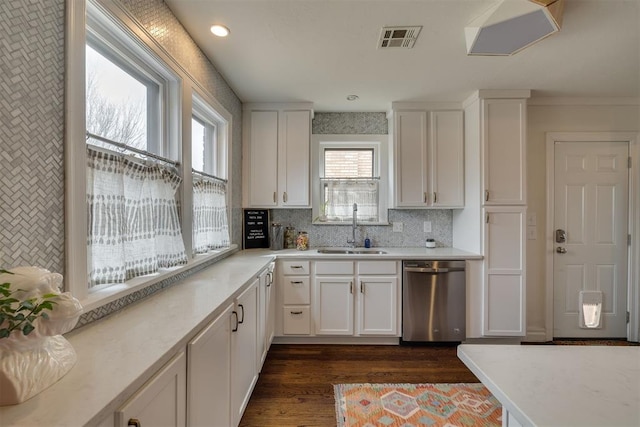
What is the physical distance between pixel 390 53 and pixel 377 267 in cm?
182

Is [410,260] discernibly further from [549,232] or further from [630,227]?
[630,227]

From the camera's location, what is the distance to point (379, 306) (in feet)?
9.04

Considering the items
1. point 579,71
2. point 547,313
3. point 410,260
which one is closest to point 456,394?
point 410,260

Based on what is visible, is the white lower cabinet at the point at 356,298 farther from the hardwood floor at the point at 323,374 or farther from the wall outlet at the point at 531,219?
the wall outlet at the point at 531,219

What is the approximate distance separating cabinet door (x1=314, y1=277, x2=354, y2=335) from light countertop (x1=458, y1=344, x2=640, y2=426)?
186cm

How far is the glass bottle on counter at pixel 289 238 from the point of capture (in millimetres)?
3271

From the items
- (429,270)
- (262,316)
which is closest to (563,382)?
(262,316)

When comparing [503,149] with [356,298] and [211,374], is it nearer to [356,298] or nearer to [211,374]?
[356,298]

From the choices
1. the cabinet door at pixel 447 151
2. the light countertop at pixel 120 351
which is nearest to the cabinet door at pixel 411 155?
the cabinet door at pixel 447 151

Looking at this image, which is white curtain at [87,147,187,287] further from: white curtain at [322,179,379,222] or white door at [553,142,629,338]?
white door at [553,142,629,338]

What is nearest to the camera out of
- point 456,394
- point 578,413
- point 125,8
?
point 578,413

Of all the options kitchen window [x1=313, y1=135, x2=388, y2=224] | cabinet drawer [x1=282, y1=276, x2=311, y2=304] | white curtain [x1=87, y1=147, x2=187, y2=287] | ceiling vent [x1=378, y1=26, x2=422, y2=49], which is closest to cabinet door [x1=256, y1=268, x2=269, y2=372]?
cabinet drawer [x1=282, y1=276, x2=311, y2=304]

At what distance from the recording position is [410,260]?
108 inches

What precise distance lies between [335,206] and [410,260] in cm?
108
